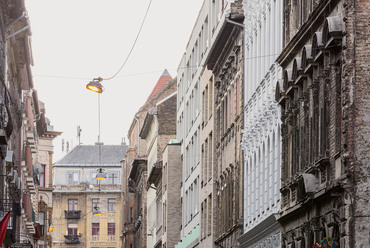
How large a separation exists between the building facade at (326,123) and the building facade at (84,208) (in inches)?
4133

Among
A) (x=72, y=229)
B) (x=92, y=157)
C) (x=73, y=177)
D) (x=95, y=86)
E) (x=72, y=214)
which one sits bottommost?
(x=95, y=86)

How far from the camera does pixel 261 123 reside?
36438mm

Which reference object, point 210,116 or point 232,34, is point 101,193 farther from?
point 232,34

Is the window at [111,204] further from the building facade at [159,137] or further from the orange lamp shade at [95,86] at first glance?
the orange lamp shade at [95,86]

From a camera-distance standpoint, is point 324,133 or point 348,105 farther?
point 324,133

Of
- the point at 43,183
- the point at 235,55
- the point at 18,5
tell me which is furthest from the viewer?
the point at 43,183

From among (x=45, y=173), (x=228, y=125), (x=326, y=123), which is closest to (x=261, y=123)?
(x=228, y=125)

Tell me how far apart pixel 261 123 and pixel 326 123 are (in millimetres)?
11068

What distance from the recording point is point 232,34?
44938 mm

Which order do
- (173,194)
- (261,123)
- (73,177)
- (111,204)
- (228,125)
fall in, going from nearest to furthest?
(261,123) < (228,125) < (173,194) < (111,204) < (73,177)

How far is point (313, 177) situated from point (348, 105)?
3.40m

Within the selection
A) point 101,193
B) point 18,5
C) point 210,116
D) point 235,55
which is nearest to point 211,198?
point 210,116

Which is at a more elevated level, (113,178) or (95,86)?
(113,178)

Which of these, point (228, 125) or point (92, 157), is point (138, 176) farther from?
point (228, 125)
